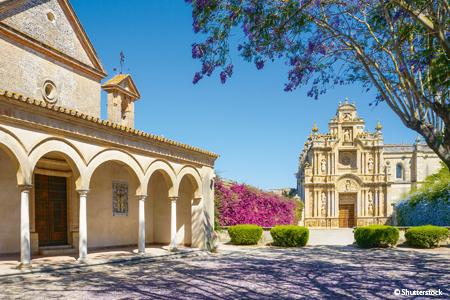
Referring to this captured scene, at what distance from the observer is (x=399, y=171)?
174 feet

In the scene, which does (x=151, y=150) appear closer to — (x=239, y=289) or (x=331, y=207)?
(x=239, y=289)

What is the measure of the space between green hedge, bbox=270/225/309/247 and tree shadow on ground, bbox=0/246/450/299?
16.2 ft

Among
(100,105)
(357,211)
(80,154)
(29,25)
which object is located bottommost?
(357,211)

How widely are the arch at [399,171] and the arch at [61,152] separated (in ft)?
158

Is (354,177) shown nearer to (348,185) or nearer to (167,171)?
(348,185)

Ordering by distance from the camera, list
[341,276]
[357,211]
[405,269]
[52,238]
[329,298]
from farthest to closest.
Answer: [357,211] < [52,238] < [405,269] < [341,276] < [329,298]

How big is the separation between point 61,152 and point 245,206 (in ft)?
47.7

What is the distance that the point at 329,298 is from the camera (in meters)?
8.15

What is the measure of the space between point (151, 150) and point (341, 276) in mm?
6850

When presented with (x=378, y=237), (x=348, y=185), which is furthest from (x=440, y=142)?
(x=348, y=185)

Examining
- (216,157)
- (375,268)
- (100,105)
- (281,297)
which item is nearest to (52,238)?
(100,105)

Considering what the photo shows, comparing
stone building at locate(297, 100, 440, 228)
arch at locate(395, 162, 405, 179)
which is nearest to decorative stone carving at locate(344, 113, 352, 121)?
stone building at locate(297, 100, 440, 228)

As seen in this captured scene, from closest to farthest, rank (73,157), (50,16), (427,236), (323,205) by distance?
(73,157), (50,16), (427,236), (323,205)

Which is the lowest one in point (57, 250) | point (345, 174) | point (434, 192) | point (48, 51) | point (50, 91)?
point (57, 250)
